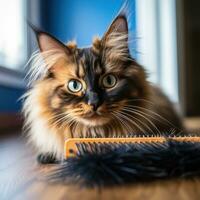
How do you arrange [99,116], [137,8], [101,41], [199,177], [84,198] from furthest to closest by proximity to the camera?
[137,8], [101,41], [99,116], [199,177], [84,198]

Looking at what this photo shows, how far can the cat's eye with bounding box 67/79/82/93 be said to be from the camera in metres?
1.04

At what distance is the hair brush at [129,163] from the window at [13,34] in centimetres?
187

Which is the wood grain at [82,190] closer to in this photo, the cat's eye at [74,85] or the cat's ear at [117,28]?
the cat's eye at [74,85]

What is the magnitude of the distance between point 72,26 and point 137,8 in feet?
1.79

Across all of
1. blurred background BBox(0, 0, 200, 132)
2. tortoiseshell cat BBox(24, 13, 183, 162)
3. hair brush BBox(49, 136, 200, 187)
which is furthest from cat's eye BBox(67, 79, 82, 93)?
blurred background BBox(0, 0, 200, 132)

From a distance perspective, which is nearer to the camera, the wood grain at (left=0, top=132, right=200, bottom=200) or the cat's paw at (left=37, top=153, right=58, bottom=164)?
the wood grain at (left=0, top=132, right=200, bottom=200)

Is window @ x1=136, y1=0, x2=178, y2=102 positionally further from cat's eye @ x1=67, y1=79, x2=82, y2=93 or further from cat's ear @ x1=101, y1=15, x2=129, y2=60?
cat's eye @ x1=67, y1=79, x2=82, y2=93

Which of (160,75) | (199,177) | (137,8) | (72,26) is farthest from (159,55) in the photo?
(199,177)

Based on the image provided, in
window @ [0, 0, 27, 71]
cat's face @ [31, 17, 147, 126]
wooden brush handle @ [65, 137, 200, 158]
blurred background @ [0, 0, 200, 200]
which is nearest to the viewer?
wooden brush handle @ [65, 137, 200, 158]

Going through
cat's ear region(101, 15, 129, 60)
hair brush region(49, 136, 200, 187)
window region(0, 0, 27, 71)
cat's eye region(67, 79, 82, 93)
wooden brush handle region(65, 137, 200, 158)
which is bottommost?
hair brush region(49, 136, 200, 187)

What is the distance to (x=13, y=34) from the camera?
2.91 m

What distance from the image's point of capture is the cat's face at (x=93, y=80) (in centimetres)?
101

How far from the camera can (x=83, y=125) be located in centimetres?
106

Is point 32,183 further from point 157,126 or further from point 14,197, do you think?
point 157,126
